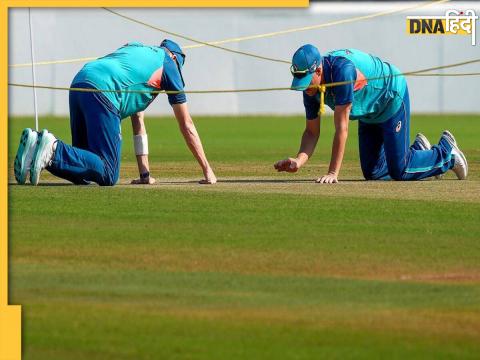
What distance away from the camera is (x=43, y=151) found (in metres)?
14.1

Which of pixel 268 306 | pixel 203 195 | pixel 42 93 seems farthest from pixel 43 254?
pixel 42 93

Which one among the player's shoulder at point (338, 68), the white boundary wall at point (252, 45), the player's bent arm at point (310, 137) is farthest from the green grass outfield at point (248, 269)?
the white boundary wall at point (252, 45)

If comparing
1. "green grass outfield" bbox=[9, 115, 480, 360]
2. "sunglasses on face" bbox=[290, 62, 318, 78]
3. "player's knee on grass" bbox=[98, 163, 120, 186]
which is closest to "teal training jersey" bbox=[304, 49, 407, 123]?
"sunglasses on face" bbox=[290, 62, 318, 78]

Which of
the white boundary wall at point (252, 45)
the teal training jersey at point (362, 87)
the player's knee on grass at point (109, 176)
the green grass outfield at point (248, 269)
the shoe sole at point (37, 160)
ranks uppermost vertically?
the white boundary wall at point (252, 45)

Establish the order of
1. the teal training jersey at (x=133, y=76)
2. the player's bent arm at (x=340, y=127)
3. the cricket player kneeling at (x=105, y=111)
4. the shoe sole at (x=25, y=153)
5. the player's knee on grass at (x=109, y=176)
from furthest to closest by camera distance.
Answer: the player's bent arm at (x=340, y=127)
the player's knee on grass at (x=109, y=176)
the teal training jersey at (x=133, y=76)
the cricket player kneeling at (x=105, y=111)
the shoe sole at (x=25, y=153)

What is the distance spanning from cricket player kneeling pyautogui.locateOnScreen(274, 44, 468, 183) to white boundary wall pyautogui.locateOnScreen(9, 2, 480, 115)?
2008cm

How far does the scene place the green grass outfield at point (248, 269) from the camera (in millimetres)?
8273

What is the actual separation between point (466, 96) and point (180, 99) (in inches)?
927

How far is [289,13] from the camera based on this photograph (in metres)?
37.5

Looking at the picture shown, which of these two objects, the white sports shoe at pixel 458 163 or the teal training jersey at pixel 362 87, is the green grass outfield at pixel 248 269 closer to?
the white sports shoe at pixel 458 163

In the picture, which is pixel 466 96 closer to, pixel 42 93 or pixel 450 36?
pixel 450 36

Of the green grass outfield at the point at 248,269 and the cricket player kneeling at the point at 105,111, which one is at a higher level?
the cricket player kneeling at the point at 105,111

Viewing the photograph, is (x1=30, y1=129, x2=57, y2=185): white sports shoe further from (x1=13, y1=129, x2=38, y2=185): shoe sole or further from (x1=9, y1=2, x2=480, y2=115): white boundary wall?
(x1=9, y1=2, x2=480, y2=115): white boundary wall

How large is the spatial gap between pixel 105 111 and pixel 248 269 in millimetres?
4897
